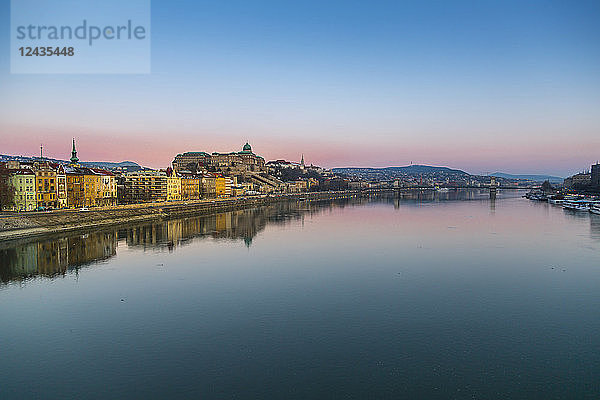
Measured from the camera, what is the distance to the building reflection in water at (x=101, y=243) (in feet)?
45.8

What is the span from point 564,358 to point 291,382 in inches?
175

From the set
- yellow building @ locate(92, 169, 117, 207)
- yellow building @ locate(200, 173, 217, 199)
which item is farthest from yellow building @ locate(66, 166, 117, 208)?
yellow building @ locate(200, 173, 217, 199)

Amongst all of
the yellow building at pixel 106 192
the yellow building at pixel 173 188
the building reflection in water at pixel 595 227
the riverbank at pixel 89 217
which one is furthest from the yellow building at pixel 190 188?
the building reflection in water at pixel 595 227

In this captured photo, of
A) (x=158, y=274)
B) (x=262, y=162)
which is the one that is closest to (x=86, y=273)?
(x=158, y=274)

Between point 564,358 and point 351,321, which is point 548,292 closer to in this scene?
point 564,358

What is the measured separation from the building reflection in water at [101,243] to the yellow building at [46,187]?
200 inches

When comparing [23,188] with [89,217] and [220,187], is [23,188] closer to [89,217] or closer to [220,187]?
[89,217]

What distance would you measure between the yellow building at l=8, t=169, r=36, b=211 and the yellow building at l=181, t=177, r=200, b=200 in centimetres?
1785

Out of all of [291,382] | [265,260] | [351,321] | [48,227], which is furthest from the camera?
[48,227]

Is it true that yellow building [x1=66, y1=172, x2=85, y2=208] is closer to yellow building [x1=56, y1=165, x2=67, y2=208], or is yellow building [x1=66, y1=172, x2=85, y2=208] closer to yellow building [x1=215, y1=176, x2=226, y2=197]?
yellow building [x1=56, y1=165, x2=67, y2=208]

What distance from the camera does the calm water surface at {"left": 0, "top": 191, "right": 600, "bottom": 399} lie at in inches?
254

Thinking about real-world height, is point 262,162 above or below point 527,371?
above

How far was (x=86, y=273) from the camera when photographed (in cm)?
1341

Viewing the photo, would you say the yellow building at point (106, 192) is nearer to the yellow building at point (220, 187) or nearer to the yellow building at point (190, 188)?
the yellow building at point (190, 188)
